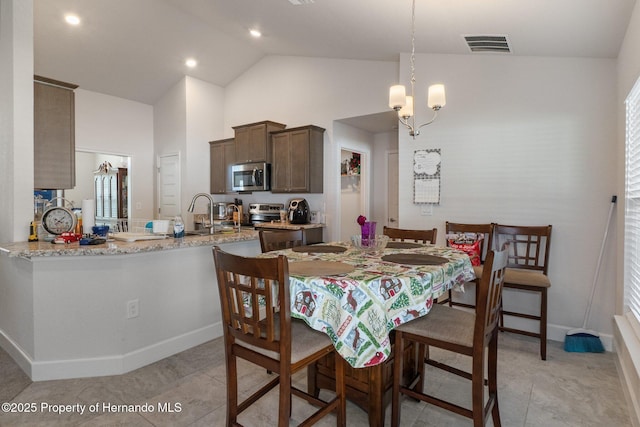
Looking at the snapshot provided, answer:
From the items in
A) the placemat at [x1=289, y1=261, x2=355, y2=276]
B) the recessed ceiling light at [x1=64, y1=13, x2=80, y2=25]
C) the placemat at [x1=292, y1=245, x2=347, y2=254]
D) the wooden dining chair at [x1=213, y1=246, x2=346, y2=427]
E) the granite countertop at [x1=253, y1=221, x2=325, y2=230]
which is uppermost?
the recessed ceiling light at [x1=64, y1=13, x2=80, y2=25]

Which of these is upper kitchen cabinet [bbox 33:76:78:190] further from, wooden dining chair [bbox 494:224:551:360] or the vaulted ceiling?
wooden dining chair [bbox 494:224:551:360]

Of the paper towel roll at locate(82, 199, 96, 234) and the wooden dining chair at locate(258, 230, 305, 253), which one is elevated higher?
the paper towel roll at locate(82, 199, 96, 234)

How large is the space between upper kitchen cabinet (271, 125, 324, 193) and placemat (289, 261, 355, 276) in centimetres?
289

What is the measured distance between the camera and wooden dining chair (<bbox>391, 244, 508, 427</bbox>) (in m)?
1.54

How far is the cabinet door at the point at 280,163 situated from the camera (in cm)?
493

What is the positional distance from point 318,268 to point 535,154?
250cm

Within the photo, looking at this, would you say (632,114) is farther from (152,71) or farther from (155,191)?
(155,191)

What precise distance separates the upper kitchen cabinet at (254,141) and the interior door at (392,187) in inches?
70.4

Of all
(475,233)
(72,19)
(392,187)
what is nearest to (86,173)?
(72,19)

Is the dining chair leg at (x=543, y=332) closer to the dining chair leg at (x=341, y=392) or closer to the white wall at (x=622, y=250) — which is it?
the white wall at (x=622, y=250)

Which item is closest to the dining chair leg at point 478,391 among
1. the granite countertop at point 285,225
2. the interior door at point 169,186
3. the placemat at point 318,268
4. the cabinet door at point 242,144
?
the placemat at point 318,268

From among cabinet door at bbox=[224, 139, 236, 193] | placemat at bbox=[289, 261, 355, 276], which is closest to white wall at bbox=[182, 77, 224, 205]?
cabinet door at bbox=[224, 139, 236, 193]

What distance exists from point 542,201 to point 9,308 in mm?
4469

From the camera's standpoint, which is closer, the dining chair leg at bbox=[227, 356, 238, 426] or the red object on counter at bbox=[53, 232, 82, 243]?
the dining chair leg at bbox=[227, 356, 238, 426]
